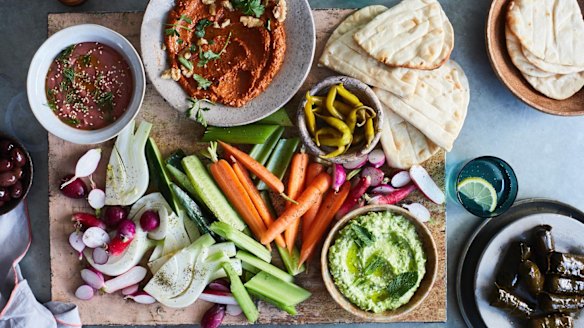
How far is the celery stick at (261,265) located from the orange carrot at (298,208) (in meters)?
0.10

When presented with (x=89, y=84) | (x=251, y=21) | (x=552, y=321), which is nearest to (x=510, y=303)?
→ (x=552, y=321)

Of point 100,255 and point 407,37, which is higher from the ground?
point 407,37

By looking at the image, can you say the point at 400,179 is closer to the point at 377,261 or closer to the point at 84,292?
the point at 377,261

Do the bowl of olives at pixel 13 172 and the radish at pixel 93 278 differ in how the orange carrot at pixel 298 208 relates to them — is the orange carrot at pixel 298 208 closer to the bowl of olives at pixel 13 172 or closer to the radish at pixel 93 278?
the radish at pixel 93 278

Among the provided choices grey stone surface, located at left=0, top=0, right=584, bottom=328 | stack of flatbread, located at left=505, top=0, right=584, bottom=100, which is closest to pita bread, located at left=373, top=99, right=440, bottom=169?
grey stone surface, located at left=0, top=0, right=584, bottom=328

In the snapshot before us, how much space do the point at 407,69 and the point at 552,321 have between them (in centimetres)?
160

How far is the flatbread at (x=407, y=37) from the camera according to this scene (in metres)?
3.20

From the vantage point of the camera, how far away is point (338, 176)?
10.9ft

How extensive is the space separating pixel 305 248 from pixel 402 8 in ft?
4.42

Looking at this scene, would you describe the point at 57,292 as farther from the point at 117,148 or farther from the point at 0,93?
the point at 0,93

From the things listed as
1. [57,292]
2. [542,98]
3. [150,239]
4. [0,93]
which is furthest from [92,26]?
[542,98]

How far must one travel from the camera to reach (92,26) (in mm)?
3111

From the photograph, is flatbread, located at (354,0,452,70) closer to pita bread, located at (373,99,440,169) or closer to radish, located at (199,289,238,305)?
pita bread, located at (373,99,440,169)

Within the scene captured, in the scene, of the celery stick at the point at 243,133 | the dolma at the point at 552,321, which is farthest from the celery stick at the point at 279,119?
the dolma at the point at 552,321
